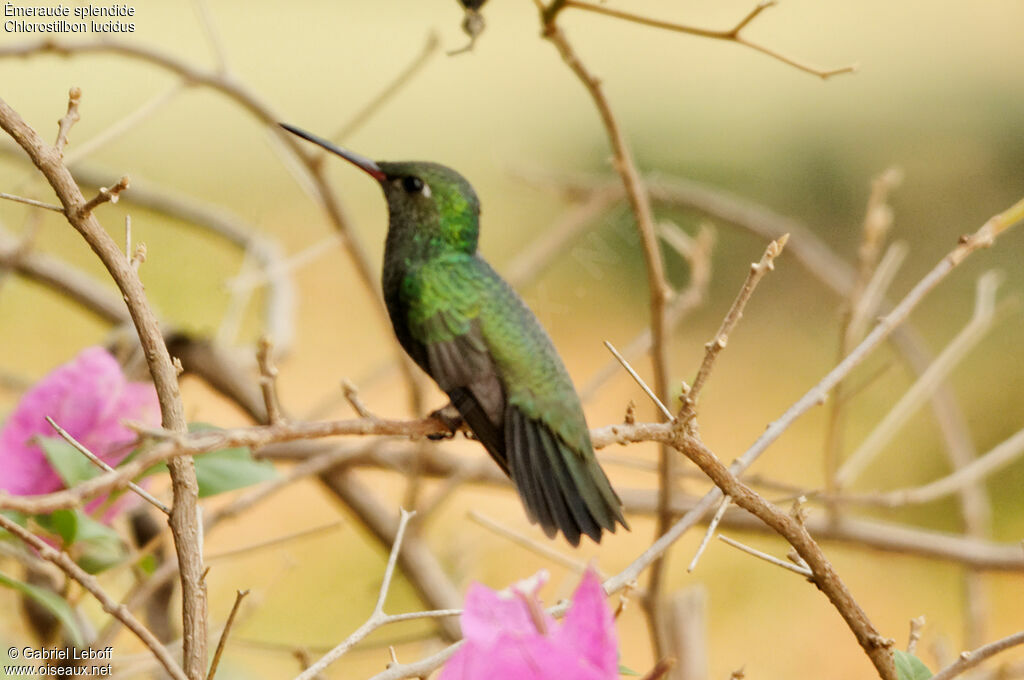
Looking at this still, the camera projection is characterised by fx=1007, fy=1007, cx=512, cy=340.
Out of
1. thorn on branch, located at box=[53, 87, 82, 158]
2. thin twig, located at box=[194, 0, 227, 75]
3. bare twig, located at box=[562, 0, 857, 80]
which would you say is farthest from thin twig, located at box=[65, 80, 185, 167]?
bare twig, located at box=[562, 0, 857, 80]

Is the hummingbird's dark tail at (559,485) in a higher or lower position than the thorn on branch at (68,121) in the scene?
lower

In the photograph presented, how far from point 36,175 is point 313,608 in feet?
4.30

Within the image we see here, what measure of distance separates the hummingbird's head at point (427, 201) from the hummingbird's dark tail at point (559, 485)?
6.7 inches

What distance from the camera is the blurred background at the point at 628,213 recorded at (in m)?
2.06

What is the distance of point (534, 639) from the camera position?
0.29m

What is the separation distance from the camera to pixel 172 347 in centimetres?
102

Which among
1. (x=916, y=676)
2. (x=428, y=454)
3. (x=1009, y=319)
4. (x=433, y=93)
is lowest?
(x=916, y=676)

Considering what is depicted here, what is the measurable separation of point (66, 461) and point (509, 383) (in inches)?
11.2

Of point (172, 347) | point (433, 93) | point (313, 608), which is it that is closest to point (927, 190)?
point (433, 93)

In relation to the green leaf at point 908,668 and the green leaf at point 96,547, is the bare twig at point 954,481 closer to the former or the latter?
the green leaf at point 908,668

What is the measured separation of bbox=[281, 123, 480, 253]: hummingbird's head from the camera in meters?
0.75

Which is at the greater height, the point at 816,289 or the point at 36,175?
the point at 816,289

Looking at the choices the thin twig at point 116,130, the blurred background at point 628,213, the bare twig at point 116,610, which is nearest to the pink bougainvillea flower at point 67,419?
the thin twig at point 116,130

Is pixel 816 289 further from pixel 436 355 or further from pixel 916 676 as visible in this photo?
pixel 916 676
